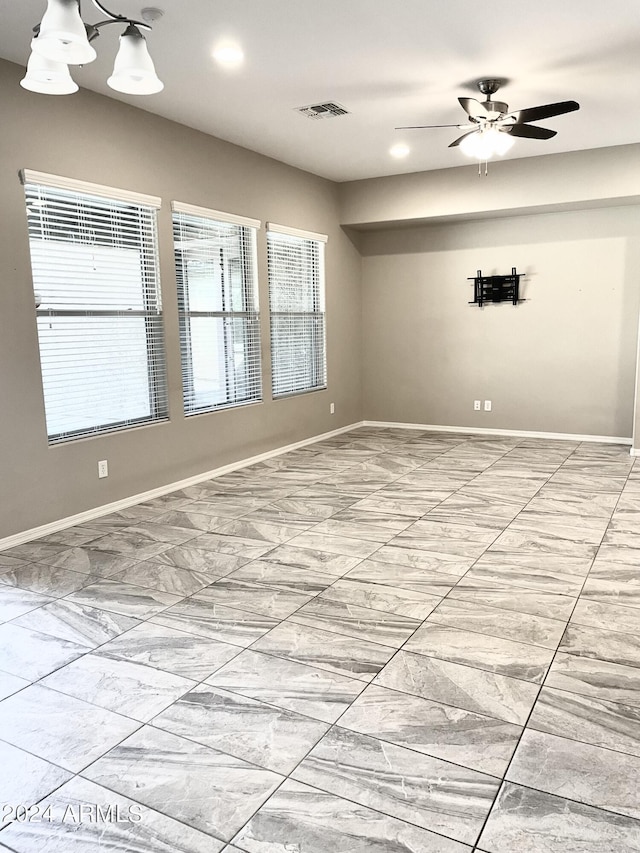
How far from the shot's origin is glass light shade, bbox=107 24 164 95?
2.65 meters

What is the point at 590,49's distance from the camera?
12.8 feet

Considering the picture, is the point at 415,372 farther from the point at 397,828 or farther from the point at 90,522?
the point at 397,828

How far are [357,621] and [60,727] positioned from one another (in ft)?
4.22

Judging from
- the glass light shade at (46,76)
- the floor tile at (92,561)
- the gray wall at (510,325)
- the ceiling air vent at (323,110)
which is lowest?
the floor tile at (92,561)

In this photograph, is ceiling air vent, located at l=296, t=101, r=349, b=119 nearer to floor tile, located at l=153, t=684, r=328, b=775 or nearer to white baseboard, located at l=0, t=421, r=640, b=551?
white baseboard, located at l=0, t=421, r=640, b=551

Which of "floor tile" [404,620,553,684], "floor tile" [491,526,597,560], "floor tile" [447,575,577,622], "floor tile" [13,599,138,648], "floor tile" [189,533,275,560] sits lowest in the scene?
"floor tile" [491,526,597,560]

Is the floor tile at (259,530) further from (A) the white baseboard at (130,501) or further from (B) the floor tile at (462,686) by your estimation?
(B) the floor tile at (462,686)

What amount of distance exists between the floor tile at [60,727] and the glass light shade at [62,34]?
2.41 metres

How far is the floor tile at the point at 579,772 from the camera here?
69.9 inches

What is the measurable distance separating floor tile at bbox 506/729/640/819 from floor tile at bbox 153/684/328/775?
2.11ft

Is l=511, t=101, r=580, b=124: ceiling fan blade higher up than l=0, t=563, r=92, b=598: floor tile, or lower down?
higher up

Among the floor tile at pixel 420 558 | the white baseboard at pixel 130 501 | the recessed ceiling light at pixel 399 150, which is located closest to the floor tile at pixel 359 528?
the floor tile at pixel 420 558

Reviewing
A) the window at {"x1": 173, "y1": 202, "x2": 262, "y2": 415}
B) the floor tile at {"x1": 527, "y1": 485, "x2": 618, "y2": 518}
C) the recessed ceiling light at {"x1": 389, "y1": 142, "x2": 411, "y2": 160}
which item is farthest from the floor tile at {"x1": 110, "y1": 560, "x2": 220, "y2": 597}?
the recessed ceiling light at {"x1": 389, "y1": 142, "x2": 411, "y2": 160}

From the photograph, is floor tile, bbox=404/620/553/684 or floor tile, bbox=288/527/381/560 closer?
floor tile, bbox=404/620/553/684
